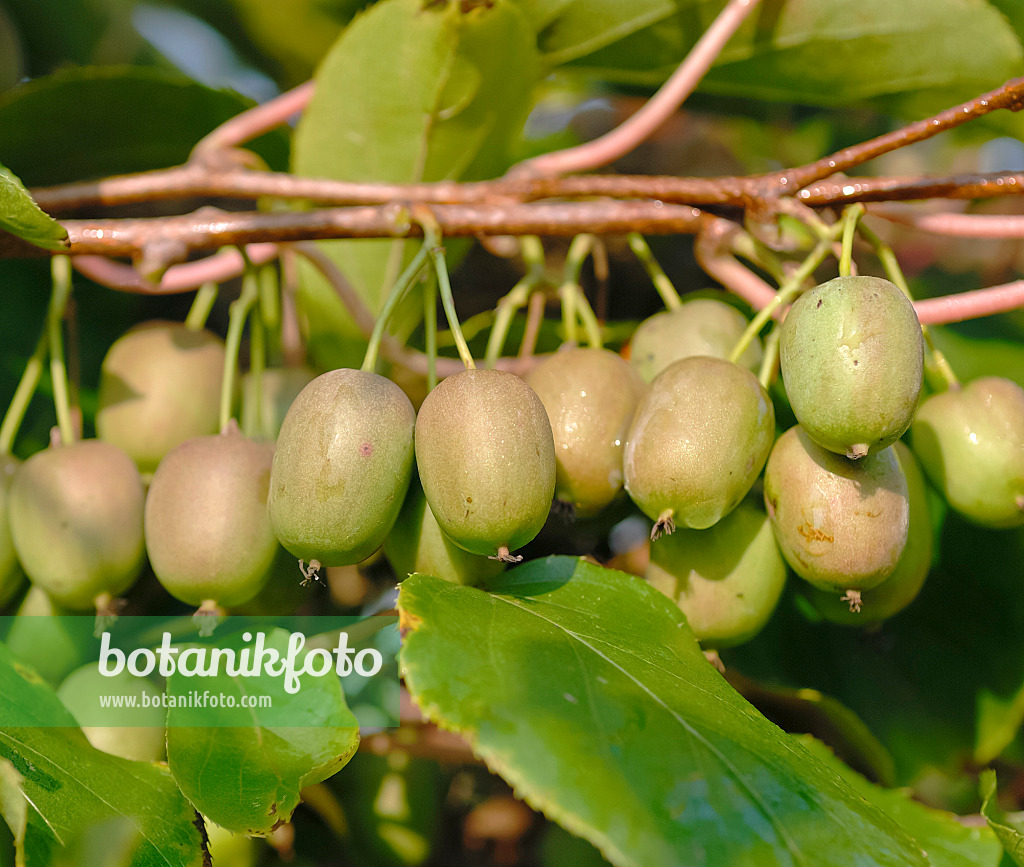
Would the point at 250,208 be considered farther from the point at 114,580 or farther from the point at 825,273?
the point at 825,273

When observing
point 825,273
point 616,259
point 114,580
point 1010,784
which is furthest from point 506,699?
point 1010,784

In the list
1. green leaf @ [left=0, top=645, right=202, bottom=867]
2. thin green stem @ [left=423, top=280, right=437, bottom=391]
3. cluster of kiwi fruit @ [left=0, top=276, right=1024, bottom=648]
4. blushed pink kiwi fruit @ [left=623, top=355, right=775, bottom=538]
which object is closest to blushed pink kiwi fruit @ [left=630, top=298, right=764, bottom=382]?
cluster of kiwi fruit @ [left=0, top=276, right=1024, bottom=648]

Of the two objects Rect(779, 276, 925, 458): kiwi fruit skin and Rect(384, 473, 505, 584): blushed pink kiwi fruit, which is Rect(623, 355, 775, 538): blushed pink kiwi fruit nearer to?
Rect(779, 276, 925, 458): kiwi fruit skin

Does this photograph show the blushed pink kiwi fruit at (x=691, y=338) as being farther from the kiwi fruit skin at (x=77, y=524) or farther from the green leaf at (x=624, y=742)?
the kiwi fruit skin at (x=77, y=524)

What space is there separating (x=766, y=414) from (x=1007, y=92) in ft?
1.28

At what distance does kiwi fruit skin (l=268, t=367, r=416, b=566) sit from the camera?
2.20 feet

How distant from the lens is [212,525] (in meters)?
0.78

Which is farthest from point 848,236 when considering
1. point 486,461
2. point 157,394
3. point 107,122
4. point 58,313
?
point 107,122

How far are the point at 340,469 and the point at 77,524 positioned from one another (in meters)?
0.34

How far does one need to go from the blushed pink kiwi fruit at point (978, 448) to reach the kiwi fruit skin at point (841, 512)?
0.10 meters

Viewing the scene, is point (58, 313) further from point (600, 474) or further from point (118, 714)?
point (600, 474)

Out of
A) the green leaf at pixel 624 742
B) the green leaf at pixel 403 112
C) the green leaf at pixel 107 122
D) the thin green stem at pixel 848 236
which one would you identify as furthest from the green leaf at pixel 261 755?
the green leaf at pixel 107 122

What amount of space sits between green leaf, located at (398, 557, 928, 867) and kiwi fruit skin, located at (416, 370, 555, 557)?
0.26 feet

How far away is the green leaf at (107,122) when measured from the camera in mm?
1085
